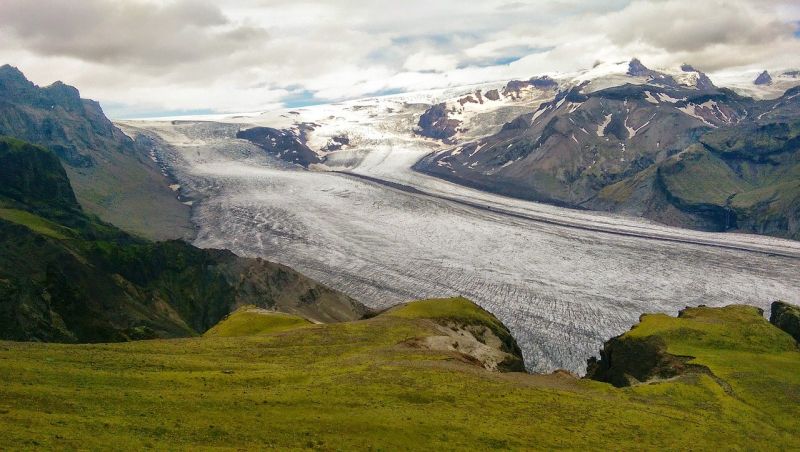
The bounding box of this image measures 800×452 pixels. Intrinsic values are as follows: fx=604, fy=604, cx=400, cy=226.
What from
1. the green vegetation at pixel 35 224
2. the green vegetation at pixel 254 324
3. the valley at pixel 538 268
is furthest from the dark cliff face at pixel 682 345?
the green vegetation at pixel 35 224

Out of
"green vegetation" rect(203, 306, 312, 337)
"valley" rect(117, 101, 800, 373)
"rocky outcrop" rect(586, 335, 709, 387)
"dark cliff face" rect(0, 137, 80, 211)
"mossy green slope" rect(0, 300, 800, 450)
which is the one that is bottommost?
"valley" rect(117, 101, 800, 373)

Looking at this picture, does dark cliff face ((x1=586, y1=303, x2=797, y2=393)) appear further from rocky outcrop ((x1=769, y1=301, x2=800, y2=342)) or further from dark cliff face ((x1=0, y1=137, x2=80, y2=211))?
dark cliff face ((x1=0, y1=137, x2=80, y2=211))

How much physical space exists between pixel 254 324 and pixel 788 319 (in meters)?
61.5

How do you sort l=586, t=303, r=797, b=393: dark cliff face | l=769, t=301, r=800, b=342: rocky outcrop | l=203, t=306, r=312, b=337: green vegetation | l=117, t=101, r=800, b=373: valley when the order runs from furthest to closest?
l=117, t=101, r=800, b=373: valley
l=203, t=306, r=312, b=337: green vegetation
l=769, t=301, r=800, b=342: rocky outcrop
l=586, t=303, r=797, b=393: dark cliff face

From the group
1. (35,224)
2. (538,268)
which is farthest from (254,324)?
(538,268)

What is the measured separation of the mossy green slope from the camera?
28.1 meters

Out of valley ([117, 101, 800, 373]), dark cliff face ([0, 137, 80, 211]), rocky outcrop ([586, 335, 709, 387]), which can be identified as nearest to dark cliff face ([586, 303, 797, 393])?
rocky outcrop ([586, 335, 709, 387])

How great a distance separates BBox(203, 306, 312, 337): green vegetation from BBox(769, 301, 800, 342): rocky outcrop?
181 feet

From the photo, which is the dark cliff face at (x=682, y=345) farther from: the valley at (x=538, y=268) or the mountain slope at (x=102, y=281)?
the mountain slope at (x=102, y=281)

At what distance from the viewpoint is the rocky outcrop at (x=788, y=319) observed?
6750cm

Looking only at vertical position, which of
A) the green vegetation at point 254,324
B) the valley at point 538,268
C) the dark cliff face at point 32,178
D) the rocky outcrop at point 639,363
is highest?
the dark cliff face at point 32,178

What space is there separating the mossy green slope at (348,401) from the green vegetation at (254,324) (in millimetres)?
14218

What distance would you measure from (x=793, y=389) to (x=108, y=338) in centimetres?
7220

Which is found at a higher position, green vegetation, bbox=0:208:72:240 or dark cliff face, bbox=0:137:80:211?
dark cliff face, bbox=0:137:80:211
